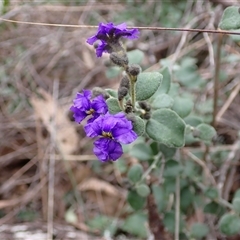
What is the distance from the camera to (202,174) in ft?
5.98

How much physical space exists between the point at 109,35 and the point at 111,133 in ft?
0.83

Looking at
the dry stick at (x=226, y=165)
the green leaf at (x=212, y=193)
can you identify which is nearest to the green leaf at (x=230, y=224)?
the green leaf at (x=212, y=193)

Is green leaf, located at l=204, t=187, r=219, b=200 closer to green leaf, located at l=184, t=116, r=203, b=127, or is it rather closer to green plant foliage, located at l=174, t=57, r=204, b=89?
green leaf, located at l=184, t=116, r=203, b=127

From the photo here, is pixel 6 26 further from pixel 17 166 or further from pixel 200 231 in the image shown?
pixel 200 231

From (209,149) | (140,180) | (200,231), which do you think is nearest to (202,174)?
(209,149)

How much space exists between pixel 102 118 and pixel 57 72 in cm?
179

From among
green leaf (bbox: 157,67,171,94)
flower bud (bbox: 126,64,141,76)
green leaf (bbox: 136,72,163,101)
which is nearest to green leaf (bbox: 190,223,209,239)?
green leaf (bbox: 157,67,171,94)

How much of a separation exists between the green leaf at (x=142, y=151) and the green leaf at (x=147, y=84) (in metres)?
0.39

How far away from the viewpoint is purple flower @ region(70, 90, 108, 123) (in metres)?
1.12

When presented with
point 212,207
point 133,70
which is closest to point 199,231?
point 212,207

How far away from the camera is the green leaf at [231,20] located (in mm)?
1226

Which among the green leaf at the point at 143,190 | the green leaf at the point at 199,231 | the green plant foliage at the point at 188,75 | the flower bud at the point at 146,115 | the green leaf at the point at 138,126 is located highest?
the green leaf at the point at 138,126

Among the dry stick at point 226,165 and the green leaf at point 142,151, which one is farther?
the dry stick at point 226,165

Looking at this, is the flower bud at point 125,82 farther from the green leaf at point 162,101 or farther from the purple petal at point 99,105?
the green leaf at point 162,101
